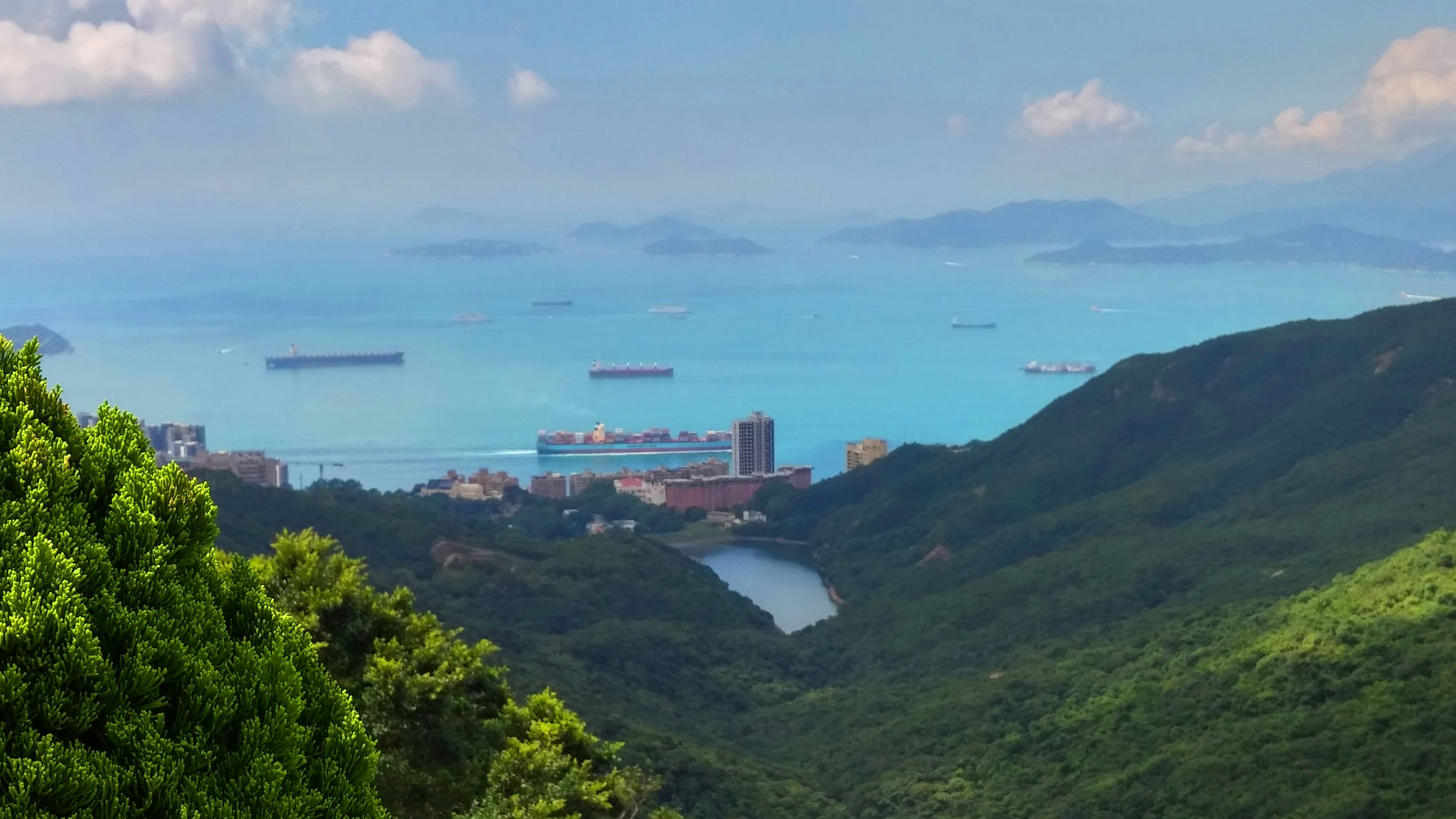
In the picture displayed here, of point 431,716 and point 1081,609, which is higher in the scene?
point 431,716

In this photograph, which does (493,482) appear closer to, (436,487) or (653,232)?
(436,487)

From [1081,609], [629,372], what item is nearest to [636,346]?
[629,372]

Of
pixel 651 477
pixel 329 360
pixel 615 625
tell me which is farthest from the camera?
pixel 329 360

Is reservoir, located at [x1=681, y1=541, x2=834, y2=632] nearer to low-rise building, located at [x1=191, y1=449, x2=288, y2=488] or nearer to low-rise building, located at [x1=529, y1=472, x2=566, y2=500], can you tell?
low-rise building, located at [x1=529, y1=472, x2=566, y2=500]

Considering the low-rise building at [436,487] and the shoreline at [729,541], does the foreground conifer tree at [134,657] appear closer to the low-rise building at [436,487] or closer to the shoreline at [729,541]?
the shoreline at [729,541]

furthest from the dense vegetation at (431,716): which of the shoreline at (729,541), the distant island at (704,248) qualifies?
the distant island at (704,248)

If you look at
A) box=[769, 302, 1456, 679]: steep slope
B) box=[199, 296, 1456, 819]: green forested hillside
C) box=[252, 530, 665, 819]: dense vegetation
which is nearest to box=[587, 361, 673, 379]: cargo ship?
box=[199, 296, 1456, 819]: green forested hillside
